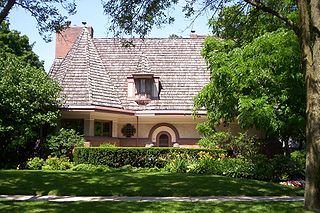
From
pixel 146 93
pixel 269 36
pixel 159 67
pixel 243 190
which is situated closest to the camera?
pixel 243 190

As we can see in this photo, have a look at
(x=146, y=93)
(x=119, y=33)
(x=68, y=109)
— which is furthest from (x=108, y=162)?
(x=119, y=33)

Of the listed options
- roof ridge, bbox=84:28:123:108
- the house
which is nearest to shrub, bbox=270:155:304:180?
the house

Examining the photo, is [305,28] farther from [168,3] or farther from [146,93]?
[146,93]

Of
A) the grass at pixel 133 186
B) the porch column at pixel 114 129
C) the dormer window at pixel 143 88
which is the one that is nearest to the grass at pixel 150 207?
the grass at pixel 133 186

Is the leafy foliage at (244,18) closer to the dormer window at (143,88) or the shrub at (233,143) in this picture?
the shrub at (233,143)

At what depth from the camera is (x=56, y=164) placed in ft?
69.2

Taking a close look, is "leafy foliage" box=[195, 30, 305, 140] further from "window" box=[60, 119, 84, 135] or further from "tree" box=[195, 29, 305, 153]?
"window" box=[60, 119, 84, 135]

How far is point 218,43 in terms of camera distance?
2138 cm

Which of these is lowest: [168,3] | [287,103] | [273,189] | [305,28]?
[273,189]

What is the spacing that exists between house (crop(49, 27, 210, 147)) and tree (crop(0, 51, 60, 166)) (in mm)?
1352

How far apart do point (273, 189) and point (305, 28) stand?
554 cm

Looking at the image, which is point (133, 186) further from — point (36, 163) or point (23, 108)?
point (23, 108)

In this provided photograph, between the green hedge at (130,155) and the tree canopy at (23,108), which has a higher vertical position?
the tree canopy at (23,108)

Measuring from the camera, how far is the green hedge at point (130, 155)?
70.9 feet
